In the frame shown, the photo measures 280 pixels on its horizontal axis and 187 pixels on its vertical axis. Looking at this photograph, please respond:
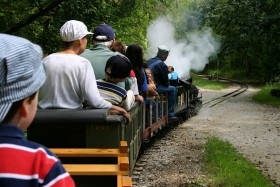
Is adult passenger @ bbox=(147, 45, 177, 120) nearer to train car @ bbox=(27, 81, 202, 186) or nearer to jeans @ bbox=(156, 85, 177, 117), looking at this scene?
jeans @ bbox=(156, 85, 177, 117)

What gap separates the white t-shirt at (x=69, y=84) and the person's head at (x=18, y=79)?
2.72 metres

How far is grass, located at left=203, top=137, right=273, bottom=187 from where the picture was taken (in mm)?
6906

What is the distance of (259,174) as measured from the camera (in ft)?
24.9

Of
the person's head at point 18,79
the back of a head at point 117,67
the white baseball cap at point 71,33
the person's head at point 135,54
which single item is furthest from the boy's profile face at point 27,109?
the person's head at point 135,54

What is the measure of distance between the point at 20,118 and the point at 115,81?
363 cm

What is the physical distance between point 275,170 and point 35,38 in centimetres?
660

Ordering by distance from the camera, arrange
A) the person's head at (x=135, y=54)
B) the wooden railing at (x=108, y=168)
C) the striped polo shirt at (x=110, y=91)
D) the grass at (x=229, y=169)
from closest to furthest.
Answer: the wooden railing at (x=108, y=168) < the striped polo shirt at (x=110, y=91) < the grass at (x=229, y=169) < the person's head at (x=135, y=54)

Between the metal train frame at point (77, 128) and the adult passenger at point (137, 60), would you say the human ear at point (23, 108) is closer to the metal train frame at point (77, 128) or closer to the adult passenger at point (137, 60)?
the metal train frame at point (77, 128)

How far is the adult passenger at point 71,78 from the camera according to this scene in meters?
4.39

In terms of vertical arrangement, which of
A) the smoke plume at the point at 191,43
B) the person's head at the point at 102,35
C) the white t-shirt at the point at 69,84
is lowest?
the smoke plume at the point at 191,43

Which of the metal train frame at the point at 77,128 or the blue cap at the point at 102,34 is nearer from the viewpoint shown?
the metal train frame at the point at 77,128

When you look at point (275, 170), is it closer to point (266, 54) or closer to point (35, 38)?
point (35, 38)

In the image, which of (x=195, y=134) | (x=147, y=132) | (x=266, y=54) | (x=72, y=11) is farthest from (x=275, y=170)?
(x=266, y=54)

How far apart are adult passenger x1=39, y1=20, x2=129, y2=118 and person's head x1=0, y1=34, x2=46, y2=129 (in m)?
2.72
